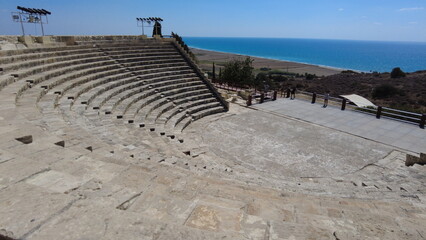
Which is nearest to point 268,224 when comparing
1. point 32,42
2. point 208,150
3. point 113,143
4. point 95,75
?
point 113,143

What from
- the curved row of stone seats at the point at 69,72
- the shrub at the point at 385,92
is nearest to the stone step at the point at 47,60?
the curved row of stone seats at the point at 69,72

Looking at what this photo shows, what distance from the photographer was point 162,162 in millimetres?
6070

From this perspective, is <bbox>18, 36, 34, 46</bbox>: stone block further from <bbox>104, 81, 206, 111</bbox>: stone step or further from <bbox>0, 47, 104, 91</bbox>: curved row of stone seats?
<bbox>104, 81, 206, 111</bbox>: stone step

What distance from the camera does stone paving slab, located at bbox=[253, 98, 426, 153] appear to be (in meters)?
12.2

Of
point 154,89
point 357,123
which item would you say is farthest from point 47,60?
point 357,123

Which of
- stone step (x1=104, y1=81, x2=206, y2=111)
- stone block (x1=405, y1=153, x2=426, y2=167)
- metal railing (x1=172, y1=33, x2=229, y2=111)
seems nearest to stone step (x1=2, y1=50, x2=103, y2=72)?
stone step (x1=104, y1=81, x2=206, y2=111)

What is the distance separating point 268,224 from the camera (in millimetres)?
2785

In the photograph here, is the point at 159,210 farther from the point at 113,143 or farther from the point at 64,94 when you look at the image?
the point at 64,94

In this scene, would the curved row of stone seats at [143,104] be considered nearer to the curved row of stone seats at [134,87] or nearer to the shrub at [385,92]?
the curved row of stone seats at [134,87]

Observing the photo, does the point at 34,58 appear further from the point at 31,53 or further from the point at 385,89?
the point at 385,89

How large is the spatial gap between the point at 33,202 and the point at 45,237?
0.60 meters

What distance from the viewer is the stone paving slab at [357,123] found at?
40.1ft

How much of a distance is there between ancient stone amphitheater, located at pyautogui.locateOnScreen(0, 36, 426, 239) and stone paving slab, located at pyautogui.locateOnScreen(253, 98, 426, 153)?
0.98 meters

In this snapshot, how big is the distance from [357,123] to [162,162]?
12.8m
